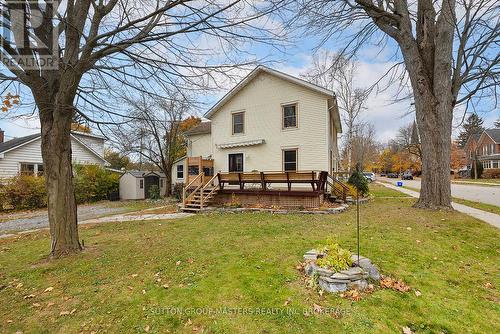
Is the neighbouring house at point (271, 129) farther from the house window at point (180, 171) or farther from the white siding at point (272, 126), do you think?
the house window at point (180, 171)

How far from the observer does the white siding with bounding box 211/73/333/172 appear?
45.8ft

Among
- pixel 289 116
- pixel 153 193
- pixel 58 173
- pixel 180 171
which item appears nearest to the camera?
pixel 58 173

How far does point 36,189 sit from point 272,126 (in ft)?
49.8

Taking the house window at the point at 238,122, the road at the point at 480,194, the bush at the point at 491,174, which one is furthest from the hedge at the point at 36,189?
the bush at the point at 491,174

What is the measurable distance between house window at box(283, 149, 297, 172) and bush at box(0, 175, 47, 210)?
15280mm

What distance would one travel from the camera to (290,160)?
48.4 ft

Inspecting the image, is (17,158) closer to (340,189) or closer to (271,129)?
(271,129)

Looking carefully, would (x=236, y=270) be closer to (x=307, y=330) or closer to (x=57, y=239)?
(x=307, y=330)

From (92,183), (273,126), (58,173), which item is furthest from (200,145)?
(58,173)

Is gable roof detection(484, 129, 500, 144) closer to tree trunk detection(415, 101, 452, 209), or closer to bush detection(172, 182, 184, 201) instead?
tree trunk detection(415, 101, 452, 209)

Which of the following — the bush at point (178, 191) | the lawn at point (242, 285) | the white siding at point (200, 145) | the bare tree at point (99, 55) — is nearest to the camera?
the lawn at point (242, 285)

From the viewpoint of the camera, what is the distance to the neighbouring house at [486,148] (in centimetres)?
4531

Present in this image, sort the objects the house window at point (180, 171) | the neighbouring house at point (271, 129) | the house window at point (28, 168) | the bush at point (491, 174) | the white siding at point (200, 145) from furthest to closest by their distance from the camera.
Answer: the bush at point (491, 174), the house window at point (180, 171), the white siding at point (200, 145), the house window at point (28, 168), the neighbouring house at point (271, 129)

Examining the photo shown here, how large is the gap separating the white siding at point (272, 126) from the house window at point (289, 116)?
9.5 inches
